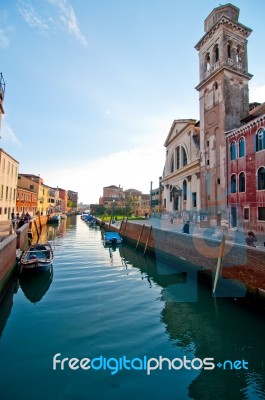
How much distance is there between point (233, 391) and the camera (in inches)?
203

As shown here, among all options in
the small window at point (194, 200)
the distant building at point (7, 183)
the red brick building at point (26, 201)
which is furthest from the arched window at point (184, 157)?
the red brick building at point (26, 201)

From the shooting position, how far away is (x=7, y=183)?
3139 centimetres

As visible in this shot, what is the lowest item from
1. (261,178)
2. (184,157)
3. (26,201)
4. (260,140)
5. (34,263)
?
(34,263)

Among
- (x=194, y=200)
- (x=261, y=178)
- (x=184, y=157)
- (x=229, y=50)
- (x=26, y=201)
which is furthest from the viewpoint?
(x=26, y=201)

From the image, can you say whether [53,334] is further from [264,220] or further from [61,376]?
[264,220]

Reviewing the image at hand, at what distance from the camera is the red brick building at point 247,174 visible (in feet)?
68.5

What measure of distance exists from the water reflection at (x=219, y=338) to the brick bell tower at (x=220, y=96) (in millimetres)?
17581

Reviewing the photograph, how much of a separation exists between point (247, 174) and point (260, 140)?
3.18 metres

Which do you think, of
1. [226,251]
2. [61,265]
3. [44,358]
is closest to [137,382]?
[44,358]

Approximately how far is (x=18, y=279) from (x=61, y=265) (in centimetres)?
371

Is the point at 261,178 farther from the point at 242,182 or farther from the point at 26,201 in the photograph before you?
the point at 26,201

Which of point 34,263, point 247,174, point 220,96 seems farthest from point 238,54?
point 34,263

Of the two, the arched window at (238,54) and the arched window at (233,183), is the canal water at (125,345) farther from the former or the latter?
the arched window at (238,54)

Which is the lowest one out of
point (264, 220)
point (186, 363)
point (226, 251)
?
point (186, 363)
